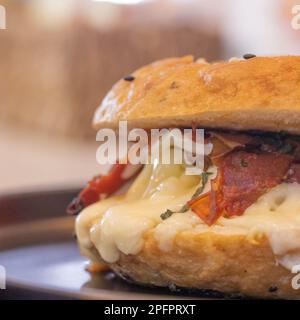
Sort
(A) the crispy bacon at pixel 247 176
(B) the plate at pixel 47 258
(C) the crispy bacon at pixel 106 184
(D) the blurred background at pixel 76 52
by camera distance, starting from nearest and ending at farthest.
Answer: (B) the plate at pixel 47 258, (A) the crispy bacon at pixel 247 176, (C) the crispy bacon at pixel 106 184, (D) the blurred background at pixel 76 52

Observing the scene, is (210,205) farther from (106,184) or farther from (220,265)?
(106,184)

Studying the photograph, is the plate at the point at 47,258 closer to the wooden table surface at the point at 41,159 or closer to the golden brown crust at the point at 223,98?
the golden brown crust at the point at 223,98

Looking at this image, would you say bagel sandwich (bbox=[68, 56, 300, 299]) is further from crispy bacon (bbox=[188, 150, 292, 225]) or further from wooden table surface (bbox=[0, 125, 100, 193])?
wooden table surface (bbox=[0, 125, 100, 193])

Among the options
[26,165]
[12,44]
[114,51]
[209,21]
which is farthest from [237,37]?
[26,165]

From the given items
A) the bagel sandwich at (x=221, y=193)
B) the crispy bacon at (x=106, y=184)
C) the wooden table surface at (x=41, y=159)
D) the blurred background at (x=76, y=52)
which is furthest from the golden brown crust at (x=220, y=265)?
the blurred background at (x=76, y=52)

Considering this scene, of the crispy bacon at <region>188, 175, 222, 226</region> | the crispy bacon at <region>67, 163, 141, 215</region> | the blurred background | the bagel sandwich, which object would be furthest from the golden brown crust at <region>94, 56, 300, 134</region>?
the blurred background

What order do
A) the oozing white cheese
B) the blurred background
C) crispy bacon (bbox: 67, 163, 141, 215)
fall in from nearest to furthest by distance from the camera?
the oozing white cheese, crispy bacon (bbox: 67, 163, 141, 215), the blurred background
